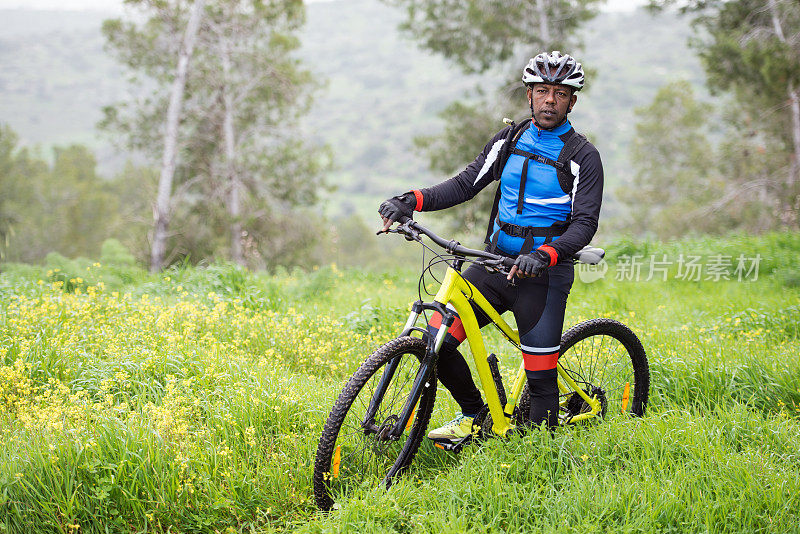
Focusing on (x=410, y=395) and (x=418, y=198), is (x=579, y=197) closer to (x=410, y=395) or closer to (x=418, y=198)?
(x=418, y=198)

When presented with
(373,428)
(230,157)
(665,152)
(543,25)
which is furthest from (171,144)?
(665,152)

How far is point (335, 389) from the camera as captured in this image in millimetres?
4750

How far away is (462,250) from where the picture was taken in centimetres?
351

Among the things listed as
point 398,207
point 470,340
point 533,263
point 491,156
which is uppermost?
point 491,156

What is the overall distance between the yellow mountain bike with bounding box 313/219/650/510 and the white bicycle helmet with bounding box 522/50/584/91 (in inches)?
43.5

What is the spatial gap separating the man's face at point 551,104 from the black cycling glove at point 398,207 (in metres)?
1.00

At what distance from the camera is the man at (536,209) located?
3678 mm

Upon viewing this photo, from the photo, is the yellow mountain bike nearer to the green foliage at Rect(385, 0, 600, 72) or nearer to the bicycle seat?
the bicycle seat

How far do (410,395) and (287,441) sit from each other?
939mm

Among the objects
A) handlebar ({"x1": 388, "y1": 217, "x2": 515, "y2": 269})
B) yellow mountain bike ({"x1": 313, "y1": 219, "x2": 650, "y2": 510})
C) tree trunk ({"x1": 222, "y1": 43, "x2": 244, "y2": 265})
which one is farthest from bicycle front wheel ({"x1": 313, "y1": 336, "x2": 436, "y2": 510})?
tree trunk ({"x1": 222, "y1": 43, "x2": 244, "y2": 265})

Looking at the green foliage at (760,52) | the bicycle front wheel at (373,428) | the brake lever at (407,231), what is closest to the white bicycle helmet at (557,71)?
the brake lever at (407,231)

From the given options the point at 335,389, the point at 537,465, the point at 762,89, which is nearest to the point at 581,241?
the point at 537,465

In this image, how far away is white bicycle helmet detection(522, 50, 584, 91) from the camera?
12.2ft

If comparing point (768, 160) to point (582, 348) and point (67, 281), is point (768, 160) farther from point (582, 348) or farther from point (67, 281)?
point (67, 281)
